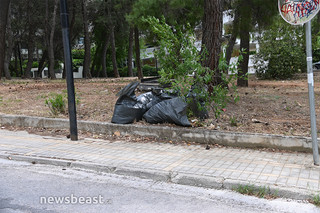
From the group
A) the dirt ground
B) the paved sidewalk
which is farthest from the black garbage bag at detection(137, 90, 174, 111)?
the paved sidewalk

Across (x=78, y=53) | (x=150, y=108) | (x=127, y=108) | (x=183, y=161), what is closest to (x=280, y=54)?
(x=150, y=108)

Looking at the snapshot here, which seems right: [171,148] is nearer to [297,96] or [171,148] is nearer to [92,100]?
[92,100]

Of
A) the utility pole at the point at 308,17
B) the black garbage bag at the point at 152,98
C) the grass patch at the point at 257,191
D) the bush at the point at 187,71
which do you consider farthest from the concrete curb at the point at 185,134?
the grass patch at the point at 257,191

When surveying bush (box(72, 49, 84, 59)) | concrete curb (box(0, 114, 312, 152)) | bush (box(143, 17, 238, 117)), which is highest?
bush (box(72, 49, 84, 59))

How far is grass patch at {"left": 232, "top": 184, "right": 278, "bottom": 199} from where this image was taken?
4.31 m

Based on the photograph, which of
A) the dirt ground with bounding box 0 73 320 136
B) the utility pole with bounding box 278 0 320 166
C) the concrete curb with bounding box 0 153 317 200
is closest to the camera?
the concrete curb with bounding box 0 153 317 200

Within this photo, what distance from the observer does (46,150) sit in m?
6.41

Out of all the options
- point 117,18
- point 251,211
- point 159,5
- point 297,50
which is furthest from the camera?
point 117,18

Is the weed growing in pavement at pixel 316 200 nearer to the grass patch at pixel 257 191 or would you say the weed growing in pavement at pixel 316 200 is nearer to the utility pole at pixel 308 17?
the grass patch at pixel 257 191

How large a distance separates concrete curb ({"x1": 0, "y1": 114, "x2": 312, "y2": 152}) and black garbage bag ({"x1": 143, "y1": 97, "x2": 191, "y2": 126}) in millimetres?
235

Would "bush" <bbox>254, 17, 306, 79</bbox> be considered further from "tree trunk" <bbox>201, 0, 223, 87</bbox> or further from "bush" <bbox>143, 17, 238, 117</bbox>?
"bush" <bbox>143, 17, 238, 117</bbox>

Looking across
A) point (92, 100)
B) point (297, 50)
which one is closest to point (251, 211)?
point (92, 100)

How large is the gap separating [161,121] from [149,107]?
0.54 metres

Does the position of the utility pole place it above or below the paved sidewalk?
above
